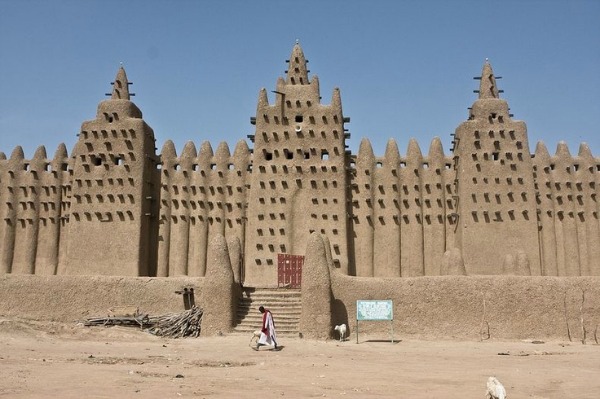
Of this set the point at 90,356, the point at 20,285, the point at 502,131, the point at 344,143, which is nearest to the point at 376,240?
the point at 344,143

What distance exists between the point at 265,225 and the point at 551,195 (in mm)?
13922

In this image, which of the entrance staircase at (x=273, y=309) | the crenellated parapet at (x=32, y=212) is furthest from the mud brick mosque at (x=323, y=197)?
the entrance staircase at (x=273, y=309)

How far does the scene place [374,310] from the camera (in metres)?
20.0

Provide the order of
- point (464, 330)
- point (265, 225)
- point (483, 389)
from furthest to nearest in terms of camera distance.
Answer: point (265, 225) < point (464, 330) < point (483, 389)

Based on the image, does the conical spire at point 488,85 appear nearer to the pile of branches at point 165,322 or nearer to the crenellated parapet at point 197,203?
the crenellated parapet at point 197,203

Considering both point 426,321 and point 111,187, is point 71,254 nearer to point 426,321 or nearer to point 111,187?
point 111,187

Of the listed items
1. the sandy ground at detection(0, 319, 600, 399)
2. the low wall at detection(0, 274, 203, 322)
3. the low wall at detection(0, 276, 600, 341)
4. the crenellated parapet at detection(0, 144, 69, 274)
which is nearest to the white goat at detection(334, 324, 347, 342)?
the sandy ground at detection(0, 319, 600, 399)

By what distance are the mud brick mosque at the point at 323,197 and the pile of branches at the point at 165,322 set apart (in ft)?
26.2

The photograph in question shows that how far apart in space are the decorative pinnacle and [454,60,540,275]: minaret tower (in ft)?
56.2

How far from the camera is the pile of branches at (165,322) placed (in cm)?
2105

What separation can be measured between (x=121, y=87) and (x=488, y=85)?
1874cm

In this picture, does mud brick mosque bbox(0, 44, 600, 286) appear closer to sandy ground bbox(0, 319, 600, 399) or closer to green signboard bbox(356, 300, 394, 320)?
green signboard bbox(356, 300, 394, 320)

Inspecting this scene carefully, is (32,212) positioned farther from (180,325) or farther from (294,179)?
(180,325)

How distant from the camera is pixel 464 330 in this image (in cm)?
2028
